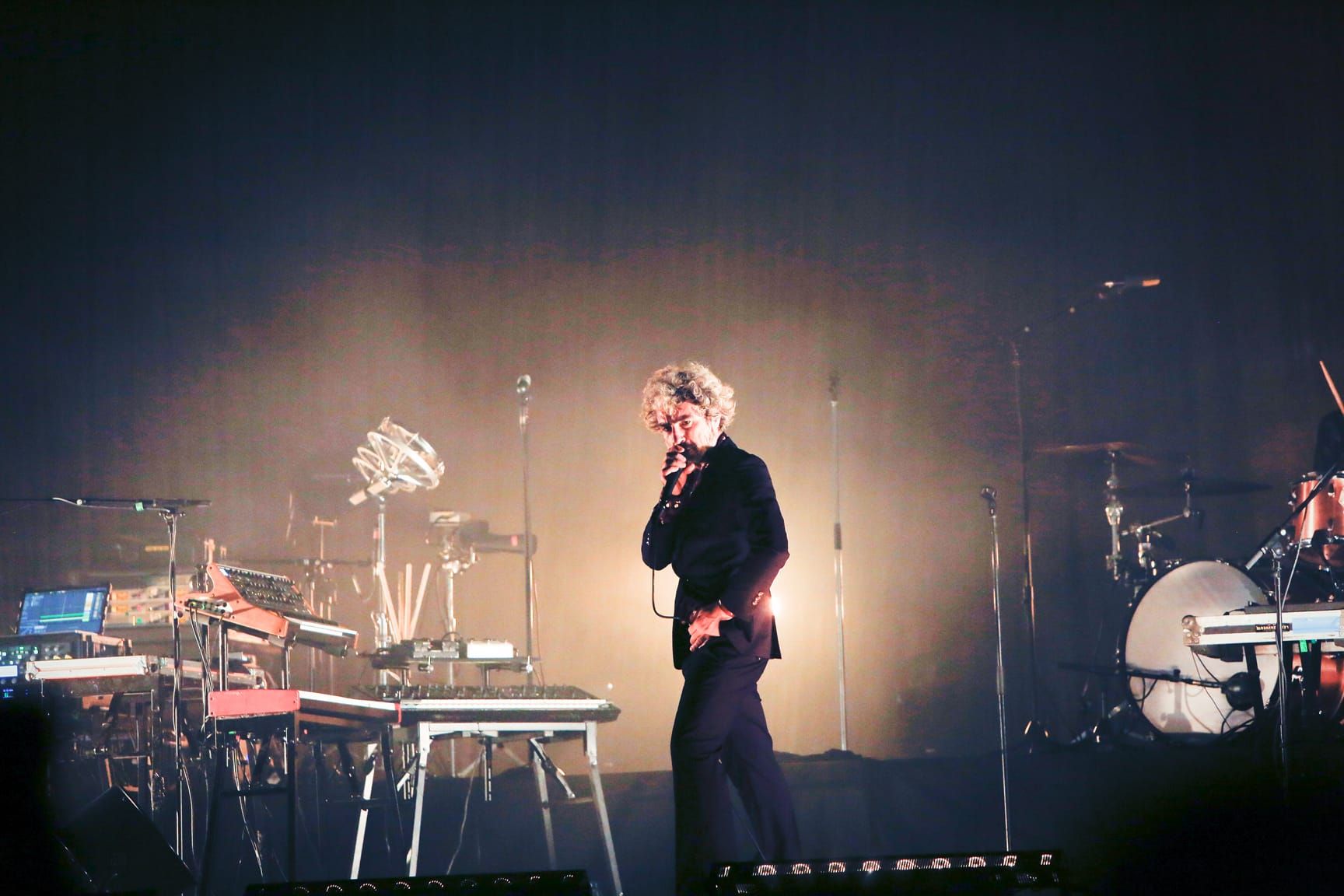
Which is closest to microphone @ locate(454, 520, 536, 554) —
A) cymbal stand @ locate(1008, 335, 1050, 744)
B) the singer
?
the singer

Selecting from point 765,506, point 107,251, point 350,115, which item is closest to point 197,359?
point 107,251

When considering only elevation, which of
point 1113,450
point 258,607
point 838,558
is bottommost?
point 258,607

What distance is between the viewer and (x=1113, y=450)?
6570mm

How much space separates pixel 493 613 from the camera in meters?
7.39

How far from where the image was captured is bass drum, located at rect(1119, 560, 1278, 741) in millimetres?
6266

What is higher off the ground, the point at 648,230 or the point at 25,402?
the point at 648,230

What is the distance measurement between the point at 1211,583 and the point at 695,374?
151 inches

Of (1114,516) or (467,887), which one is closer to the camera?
(467,887)

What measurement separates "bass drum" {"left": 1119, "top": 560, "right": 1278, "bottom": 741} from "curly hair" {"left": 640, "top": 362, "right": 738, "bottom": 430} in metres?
3.57

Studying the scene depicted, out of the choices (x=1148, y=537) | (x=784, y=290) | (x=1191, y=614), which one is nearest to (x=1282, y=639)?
(x=1191, y=614)

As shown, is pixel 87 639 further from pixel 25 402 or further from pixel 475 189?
pixel 475 189

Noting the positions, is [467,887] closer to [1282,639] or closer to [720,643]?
[720,643]

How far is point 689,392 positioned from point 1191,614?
11.4 feet

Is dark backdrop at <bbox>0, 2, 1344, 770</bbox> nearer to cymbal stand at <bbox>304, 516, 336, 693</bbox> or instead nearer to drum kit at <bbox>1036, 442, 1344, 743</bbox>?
cymbal stand at <bbox>304, 516, 336, 693</bbox>
